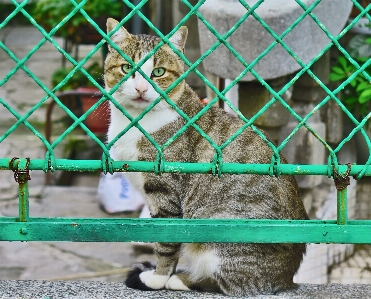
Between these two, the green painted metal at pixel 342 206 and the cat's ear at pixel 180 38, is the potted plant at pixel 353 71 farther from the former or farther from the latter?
the green painted metal at pixel 342 206

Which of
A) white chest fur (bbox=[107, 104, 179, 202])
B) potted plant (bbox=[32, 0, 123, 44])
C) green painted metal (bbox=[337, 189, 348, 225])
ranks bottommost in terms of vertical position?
green painted metal (bbox=[337, 189, 348, 225])

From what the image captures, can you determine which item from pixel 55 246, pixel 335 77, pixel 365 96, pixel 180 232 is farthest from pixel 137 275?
pixel 55 246

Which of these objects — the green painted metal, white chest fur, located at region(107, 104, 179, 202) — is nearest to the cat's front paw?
white chest fur, located at region(107, 104, 179, 202)

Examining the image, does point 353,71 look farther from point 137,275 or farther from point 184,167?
point 184,167

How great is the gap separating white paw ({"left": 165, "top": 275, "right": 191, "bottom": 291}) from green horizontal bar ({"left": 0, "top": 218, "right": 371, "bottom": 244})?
1.73 ft

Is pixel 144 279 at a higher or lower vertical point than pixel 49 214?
higher

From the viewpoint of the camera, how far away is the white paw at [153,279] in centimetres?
252

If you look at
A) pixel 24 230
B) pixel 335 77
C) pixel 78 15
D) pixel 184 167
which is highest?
pixel 78 15

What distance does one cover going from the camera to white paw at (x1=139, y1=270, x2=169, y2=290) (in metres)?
2.52

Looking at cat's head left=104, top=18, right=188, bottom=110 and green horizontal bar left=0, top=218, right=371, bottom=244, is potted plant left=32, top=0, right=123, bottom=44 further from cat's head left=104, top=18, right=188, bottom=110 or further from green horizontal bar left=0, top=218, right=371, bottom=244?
green horizontal bar left=0, top=218, right=371, bottom=244

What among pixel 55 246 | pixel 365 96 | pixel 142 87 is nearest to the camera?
pixel 142 87

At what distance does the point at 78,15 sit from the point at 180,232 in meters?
5.31

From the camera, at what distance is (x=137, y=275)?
257 centimetres

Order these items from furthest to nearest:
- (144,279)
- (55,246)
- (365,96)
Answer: (55,246) < (365,96) < (144,279)
